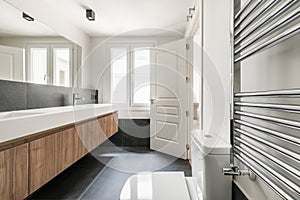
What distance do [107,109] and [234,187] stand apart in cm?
252

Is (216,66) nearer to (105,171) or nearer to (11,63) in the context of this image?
(11,63)

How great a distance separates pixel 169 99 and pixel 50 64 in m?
2.01

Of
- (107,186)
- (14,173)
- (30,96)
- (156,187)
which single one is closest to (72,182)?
(107,186)

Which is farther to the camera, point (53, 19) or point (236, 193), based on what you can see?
point (53, 19)

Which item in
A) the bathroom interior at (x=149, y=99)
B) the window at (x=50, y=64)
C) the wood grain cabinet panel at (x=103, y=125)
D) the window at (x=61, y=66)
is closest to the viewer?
the bathroom interior at (x=149, y=99)

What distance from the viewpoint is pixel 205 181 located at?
1.21 metres

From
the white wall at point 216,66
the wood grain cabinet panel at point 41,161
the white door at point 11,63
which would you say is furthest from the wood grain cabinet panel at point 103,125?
the white wall at point 216,66

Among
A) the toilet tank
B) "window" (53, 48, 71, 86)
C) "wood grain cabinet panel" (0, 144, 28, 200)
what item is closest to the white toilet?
the toilet tank

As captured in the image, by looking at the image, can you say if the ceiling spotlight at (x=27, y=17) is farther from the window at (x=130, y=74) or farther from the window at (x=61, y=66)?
the window at (x=130, y=74)

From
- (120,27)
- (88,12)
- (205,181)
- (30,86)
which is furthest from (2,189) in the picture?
(120,27)

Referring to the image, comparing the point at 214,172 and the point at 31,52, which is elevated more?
the point at 31,52

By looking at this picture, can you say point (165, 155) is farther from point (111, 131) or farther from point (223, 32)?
point (223, 32)

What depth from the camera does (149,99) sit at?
4727 millimetres

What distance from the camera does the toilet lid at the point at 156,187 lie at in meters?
1.29
